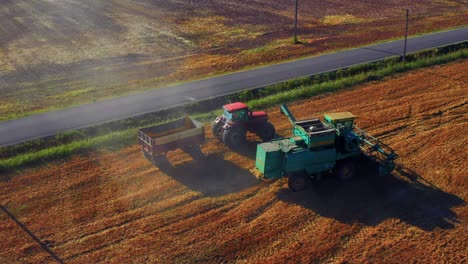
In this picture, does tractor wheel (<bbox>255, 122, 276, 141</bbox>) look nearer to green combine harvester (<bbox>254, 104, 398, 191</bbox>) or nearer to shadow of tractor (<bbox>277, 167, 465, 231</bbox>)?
green combine harvester (<bbox>254, 104, 398, 191</bbox>)

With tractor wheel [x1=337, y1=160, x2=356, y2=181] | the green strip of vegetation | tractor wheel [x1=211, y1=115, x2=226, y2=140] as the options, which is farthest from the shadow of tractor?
the green strip of vegetation

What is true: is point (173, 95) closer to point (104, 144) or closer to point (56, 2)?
point (104, 144)

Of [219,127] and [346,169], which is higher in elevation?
[219,127]

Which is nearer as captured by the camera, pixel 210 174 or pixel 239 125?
pixel 210 174

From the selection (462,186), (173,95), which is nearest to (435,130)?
(462,186)

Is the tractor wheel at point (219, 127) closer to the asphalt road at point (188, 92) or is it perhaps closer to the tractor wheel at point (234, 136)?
the tractor wheel at point (234, 136)

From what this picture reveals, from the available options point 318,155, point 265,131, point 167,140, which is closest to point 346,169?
point 318,155

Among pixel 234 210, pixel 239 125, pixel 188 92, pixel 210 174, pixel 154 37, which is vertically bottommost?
pixel 234 210

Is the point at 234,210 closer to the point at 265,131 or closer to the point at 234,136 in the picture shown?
the point at 234,136
